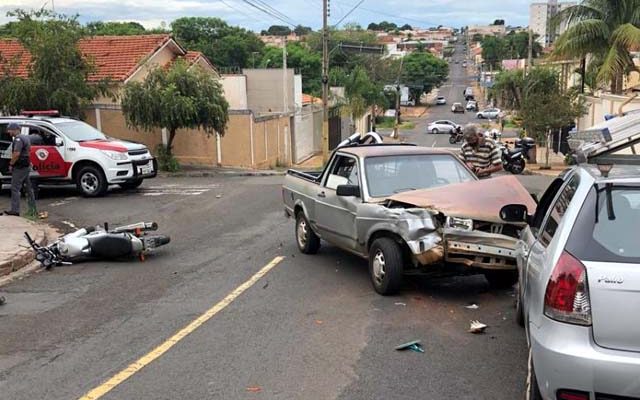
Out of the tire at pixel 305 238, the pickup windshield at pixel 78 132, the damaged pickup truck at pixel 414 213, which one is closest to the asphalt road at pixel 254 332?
the tire at pixel 305 238

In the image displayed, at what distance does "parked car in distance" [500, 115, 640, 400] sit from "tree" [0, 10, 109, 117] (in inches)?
905

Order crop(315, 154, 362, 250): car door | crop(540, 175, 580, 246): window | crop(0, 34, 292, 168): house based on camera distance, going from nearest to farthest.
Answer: crop(540, 175, 580, 246): window, crop(315, 154, 362, 250): car door, crop(0, 34, 292, 168): house

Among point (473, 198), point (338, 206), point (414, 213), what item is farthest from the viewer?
point (338, 206)

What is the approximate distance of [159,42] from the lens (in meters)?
31.0

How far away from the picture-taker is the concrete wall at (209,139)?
1075 inches

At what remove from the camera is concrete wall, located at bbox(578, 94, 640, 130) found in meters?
24.0

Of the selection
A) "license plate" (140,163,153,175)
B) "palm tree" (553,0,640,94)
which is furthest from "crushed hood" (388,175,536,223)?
"palm tree" (553,0,640,94)

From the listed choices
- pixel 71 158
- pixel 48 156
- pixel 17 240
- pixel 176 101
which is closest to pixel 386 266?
pixel 17 240

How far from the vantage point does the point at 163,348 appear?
5.96 meters

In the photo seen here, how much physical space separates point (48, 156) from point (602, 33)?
2229cm

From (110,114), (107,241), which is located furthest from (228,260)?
(110,114)

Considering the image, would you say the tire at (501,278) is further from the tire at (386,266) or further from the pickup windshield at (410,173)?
the pickup windshield at (410,173)

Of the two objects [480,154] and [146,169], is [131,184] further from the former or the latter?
[480,154]

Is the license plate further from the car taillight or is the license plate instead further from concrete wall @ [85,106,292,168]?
the car taillight
